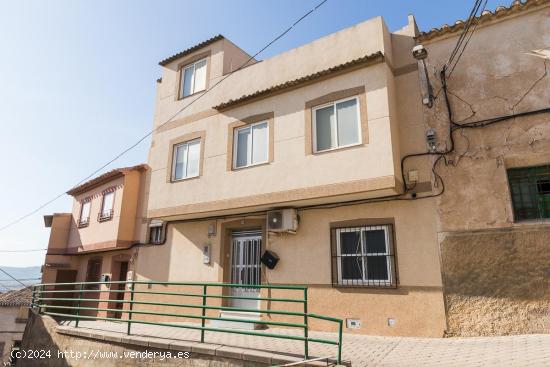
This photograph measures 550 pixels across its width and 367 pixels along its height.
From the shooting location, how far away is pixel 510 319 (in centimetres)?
679

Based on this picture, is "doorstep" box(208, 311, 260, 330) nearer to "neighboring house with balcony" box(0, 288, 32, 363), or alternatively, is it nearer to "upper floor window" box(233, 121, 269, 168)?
"upper floor window" box(233, 121, 269, 168)

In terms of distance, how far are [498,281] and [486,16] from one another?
237 inches

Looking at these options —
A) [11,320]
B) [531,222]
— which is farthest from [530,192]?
[11,320]

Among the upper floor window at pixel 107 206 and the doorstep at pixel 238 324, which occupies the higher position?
the upper floor window at pixel 107 206

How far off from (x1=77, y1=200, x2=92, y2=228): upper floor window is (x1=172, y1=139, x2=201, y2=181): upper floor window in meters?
8.69

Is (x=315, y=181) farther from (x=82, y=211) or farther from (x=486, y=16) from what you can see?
(x=82, y=211)

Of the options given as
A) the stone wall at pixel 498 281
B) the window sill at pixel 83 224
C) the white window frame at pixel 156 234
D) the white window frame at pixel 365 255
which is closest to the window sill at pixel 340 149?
the white window frame at pixel 365 255

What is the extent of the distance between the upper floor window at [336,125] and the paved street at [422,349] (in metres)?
4.42

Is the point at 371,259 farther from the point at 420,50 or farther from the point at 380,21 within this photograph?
the point at 380,21

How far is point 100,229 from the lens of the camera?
52.6 ft

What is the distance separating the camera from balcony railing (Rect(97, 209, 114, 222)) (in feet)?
50.8

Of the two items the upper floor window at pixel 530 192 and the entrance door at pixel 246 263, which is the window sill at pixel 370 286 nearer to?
the entrance door at pixel 246 263

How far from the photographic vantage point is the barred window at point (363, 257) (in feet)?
26.8

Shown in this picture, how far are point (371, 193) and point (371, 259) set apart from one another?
1633 mm
